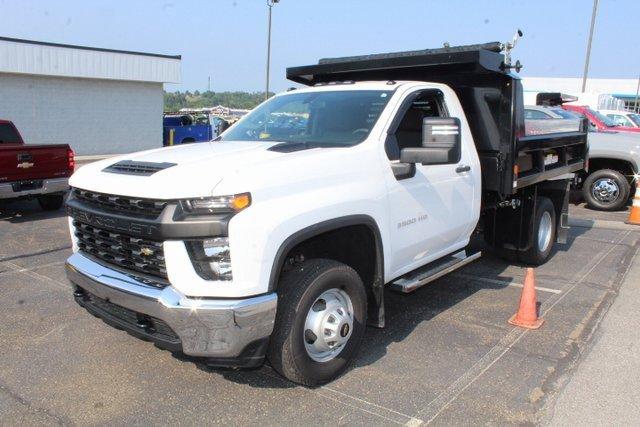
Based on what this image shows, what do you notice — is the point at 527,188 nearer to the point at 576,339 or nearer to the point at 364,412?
the point at 576,339

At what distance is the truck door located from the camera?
4.25m

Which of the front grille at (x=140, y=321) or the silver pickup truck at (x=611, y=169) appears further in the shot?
the silver pickup truck at (x=611, y=169)

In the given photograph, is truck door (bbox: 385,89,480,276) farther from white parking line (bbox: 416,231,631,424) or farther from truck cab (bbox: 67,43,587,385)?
white parking line (bbox: 416,231,631,424)

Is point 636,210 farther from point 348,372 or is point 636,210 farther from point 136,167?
point 136,167

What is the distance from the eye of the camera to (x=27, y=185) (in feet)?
31.2

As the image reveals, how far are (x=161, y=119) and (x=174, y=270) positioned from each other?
25.1 m

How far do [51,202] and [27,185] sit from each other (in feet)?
3.92

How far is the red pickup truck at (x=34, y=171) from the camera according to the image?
920cm

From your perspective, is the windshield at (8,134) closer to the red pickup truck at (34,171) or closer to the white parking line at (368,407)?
the red pickup truck at (34,171)

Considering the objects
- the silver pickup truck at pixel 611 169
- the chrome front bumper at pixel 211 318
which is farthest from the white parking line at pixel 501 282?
the silver pickup truck at pixel 611 169

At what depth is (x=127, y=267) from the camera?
3.55 metres

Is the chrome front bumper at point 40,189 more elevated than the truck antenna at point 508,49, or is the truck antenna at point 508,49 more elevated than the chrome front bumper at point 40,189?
the truck antenna at point 508,49

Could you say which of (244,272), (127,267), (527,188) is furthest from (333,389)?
(527,188)

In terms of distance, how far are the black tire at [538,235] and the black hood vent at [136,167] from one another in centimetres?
481
